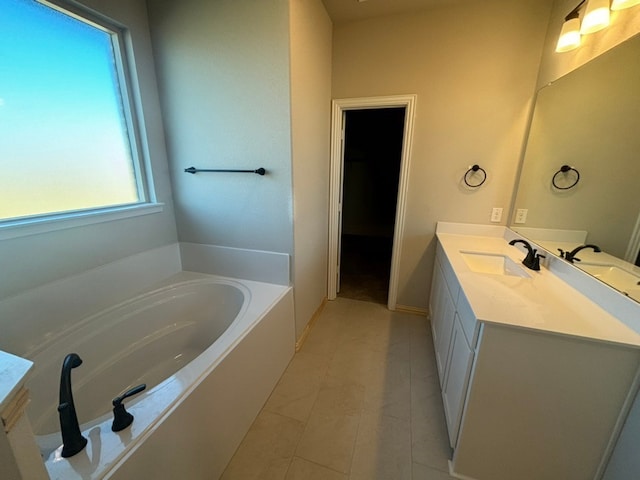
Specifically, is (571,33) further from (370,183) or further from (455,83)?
(370,183)

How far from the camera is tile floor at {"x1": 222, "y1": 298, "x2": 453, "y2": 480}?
1232 millimetres

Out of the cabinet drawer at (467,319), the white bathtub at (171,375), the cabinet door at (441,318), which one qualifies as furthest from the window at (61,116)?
the cabinet door at (441,318)

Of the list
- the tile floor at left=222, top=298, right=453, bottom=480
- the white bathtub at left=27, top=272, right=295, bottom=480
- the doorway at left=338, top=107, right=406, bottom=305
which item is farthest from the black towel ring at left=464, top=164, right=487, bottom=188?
the doorway at left=338, top=107, right=406, bottom=305

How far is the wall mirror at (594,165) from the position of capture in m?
1.08

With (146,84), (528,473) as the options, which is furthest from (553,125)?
(146,84)

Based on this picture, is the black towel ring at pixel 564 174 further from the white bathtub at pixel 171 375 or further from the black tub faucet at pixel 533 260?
the white bathtub at pixel 171 375

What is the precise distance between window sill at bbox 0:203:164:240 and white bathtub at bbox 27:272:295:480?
0.54 meters

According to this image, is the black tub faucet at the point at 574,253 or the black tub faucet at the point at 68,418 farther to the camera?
the black tub faucet at the point at 574,253

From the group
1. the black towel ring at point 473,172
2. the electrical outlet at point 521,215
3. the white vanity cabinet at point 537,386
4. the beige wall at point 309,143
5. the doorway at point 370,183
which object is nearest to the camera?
the white vanity cabinet at point 537,386

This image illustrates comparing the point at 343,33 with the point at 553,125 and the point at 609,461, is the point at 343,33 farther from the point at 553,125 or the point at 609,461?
the point at 609,461

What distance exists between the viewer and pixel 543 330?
940mm

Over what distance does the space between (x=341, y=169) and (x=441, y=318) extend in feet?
5.03

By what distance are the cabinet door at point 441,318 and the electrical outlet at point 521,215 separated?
26.2 inches

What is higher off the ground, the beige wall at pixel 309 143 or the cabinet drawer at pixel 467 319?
the beige wall at pixel 309 143
